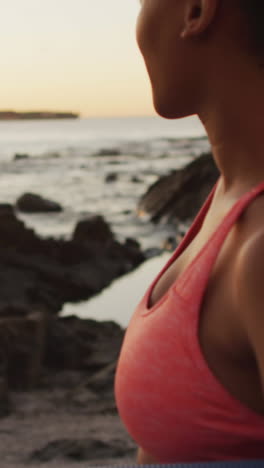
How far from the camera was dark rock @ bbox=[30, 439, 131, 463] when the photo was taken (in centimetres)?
472

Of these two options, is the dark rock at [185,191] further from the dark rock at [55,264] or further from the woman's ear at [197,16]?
the woman's ear at [197,16]

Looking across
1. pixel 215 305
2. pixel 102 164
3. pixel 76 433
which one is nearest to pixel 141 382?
pixel 215 305

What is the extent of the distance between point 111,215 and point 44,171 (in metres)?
21.4

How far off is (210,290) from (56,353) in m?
6.43

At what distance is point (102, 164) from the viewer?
162ft

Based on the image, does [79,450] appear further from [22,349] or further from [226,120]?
[226,120]

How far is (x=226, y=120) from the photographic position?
109cm

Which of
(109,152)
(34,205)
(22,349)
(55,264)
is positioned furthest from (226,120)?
(109,152)

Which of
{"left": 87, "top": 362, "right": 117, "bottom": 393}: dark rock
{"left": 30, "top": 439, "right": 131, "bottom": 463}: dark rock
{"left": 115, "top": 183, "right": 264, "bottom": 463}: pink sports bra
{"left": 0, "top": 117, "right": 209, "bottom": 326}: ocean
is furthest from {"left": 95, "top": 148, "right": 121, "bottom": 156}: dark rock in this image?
{"left": 115, "top": 183, "right": 264, "bottom": 463}: pink sports bra

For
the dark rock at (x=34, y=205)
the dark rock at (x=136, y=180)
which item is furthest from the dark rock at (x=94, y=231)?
the dark rock at (x=136, y=180)

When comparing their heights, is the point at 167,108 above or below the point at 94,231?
above

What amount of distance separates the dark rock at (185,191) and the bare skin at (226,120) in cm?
1689

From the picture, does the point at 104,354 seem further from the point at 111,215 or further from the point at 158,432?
the point at 111,215

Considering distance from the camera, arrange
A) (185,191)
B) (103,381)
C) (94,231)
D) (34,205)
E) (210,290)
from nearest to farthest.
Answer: (210,290) → (103,381) → (94,231) → (185,191) → (34,205)
